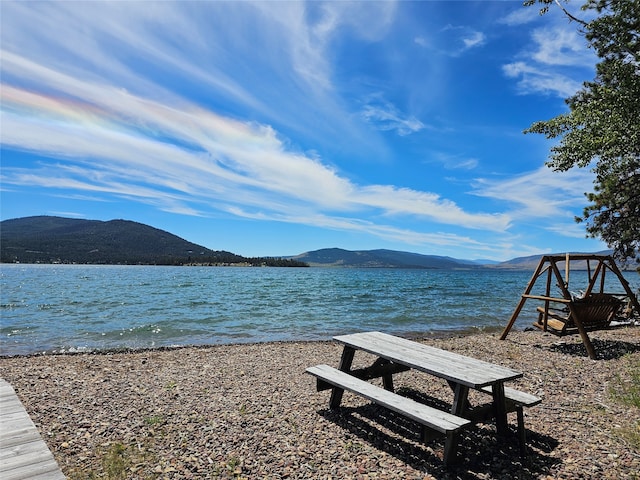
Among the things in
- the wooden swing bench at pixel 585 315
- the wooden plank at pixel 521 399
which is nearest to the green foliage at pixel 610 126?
the wooden swing bench at pixel 585 315

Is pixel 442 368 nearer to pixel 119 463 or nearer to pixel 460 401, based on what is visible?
pixel 460 401

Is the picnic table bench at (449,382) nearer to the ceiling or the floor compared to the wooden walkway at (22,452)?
nearer to the ceiling

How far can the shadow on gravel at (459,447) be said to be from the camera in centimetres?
460

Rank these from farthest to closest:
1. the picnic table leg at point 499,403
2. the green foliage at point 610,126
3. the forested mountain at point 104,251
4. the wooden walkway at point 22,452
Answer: the forested mountain at point 104,251 → the green foliage at point 610,126 → the picnic table leg at point 499,403 → the wooden walkway at point 22,452

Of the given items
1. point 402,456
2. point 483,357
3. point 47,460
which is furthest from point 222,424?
point 483,357

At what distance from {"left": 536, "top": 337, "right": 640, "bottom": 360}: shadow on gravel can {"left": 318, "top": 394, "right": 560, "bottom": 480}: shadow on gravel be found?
7.10 meters

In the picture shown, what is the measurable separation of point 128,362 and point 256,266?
617ft

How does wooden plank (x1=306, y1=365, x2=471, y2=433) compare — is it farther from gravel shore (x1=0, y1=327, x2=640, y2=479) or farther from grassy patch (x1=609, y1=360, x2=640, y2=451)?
grassy patch (x1=609, y1=360, x2=640, y2=451)

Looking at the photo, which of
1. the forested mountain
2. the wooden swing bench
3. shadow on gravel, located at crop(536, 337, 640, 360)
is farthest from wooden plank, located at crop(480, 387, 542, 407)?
the forested mountain

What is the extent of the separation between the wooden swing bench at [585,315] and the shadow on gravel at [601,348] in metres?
0.66

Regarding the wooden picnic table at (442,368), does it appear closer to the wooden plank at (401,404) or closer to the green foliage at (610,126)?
the wooden plank at (401,404)

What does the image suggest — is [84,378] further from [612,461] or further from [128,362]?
[612,461]

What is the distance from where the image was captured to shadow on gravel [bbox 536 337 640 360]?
10766mm

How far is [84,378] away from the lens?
28.0ft
